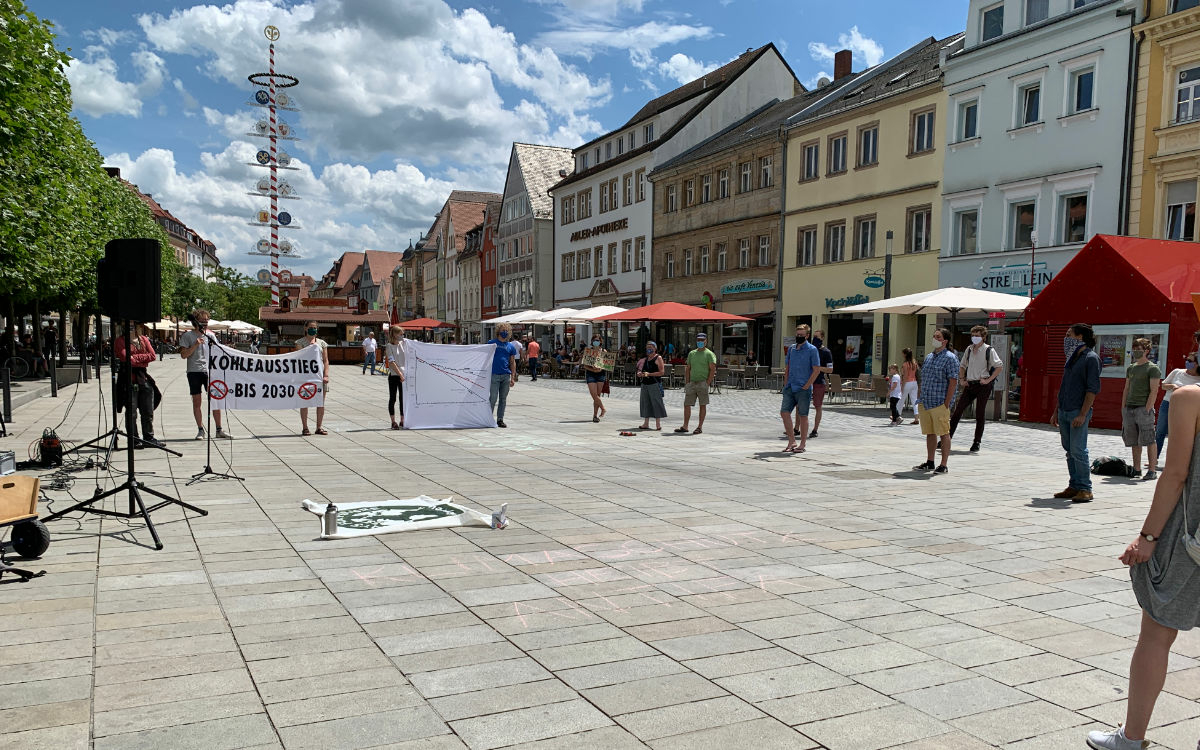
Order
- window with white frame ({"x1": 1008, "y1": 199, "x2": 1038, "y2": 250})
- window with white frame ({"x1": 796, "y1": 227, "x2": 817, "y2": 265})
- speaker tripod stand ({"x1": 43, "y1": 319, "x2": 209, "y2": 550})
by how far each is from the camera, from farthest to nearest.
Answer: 1. window with white frame ({"x1": 796, "y1": 227, "x2": 817, "y2": 265})
2. window with white frame ({"x1": 1008, "y1": 199, "x2": 1038, "y2": 250})
3. speaker tripod stand ({"x1": 43, "y1": 319, "x2": 209, "y2": 550})

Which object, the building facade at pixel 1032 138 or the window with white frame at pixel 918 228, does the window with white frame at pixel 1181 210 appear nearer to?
the building facade at pixel 1032 138

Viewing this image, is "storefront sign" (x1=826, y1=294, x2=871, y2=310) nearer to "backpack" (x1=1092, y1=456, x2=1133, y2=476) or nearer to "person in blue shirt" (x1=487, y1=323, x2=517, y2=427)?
"person in blue shirt" (x1=487, y1=323, x2=517, y2=427)

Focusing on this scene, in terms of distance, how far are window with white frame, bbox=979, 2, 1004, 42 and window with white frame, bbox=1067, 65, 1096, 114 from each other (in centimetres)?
314

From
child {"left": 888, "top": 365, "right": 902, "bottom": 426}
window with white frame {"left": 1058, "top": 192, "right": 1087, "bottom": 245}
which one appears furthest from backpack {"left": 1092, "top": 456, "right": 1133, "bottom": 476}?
window with white frame {"left": 1058, "top": 192, "right": 1087, "bottom": 245}

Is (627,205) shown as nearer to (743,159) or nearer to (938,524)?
(743,159)

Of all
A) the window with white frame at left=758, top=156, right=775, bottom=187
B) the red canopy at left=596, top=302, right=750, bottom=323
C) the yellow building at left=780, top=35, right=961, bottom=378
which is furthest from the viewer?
the window with white frame at left=758, top=156, right=775, bottom=187

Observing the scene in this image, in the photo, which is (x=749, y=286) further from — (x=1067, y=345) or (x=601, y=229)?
(x=1067, y=345)

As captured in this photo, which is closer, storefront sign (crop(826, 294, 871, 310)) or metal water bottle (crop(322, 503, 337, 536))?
metal water bottle (crop(322, 503, 337, 536))

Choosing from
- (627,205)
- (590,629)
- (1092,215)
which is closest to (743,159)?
(627,205)

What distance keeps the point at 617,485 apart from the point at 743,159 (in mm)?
29303

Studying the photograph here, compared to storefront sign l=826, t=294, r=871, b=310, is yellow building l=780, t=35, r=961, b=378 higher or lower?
higher

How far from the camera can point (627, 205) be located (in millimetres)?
47125

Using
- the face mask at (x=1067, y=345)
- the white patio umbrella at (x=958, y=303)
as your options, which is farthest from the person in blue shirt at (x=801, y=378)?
the face mask at (x=1067, y=345)

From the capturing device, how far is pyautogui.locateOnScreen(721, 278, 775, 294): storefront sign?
34.4 metres
